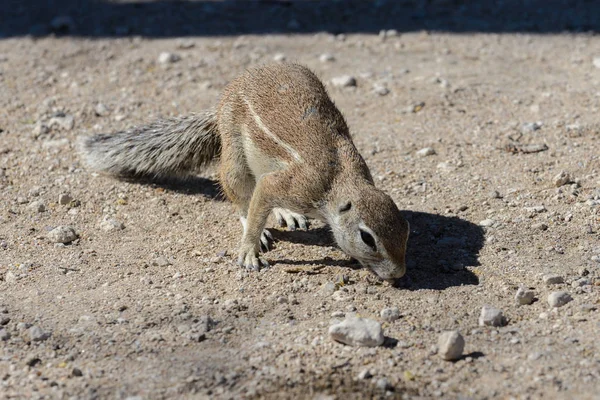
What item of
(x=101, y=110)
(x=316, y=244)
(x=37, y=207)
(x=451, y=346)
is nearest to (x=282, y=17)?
(x=101, y=110)

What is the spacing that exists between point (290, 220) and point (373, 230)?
1.22m

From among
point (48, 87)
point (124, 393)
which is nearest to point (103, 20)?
point (48, 87)

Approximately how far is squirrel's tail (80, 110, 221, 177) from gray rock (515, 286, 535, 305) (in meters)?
2.24

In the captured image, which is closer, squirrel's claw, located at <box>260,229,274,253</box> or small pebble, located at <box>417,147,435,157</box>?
squirrel's claw, located at <box>260,229,274,253</box>

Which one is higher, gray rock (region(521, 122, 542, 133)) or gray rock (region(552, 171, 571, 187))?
gray rock (region(521, 122, 542, 133))

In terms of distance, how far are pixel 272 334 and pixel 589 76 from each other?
14.8 feet

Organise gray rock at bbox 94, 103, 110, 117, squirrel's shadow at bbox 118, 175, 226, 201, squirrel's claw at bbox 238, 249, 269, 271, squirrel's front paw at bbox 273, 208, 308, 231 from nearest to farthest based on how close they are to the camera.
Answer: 1. squirrel's claw at bbox 238, 249, 269, 271
2. squirrel's front paw at bbox 273, 208, 308, 231
3. squirrel's shadow at bbox 118, 175, 226, 201
4. gray rock at bbox 94, 103, 110, 117

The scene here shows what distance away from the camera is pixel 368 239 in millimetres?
4035

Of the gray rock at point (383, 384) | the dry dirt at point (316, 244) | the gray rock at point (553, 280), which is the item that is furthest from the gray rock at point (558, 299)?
the gray rock at point (383, 384)

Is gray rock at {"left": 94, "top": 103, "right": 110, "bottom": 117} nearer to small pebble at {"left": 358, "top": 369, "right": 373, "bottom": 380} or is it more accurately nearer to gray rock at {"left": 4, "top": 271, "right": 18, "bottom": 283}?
gray rock at {"left": 4, "top": 271, "right": 18, "bottom": 283}

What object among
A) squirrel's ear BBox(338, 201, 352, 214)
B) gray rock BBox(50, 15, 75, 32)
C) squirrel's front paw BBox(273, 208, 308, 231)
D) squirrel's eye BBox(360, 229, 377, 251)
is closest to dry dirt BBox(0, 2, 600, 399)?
squirrel's front paw BBox(273, 208, 308, 231)

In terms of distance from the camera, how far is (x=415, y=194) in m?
5.22

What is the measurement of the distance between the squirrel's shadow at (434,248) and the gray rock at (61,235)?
1231mm

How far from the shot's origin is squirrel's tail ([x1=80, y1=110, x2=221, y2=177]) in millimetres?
5230
